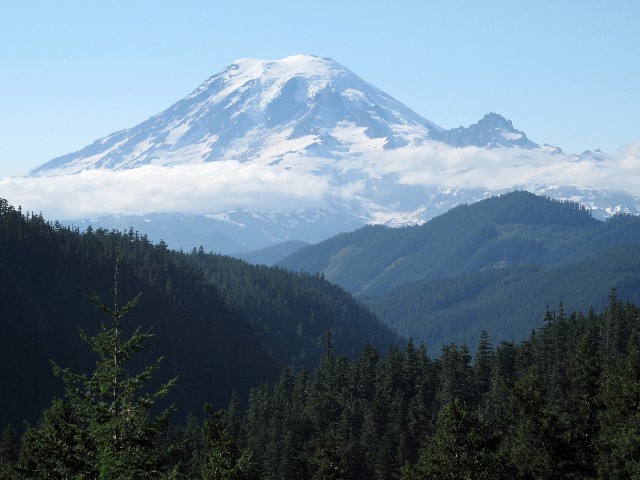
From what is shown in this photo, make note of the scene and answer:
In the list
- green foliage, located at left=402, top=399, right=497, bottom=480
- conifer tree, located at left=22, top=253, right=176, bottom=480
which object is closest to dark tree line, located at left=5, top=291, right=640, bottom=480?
green foliage, located at left=402, top=399, right=497, bottom=480

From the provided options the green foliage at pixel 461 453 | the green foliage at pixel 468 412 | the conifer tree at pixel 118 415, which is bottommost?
the green foliage at pixel 468 412

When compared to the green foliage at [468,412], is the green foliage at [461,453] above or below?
above

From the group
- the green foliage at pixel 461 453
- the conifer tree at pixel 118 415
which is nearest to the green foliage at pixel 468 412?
the green foliage at pixel 461 453

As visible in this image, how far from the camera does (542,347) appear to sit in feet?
407

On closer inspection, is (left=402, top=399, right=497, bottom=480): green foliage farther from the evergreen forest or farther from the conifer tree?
the conifer tree

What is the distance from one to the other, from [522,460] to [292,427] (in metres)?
62.1

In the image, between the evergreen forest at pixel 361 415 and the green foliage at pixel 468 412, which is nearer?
the evergreen forest at pixel 361 415

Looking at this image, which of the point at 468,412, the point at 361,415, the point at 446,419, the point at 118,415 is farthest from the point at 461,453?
the point at 361,415

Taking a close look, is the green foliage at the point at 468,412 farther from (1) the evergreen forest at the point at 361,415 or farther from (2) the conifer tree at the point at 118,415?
(2) the conifer tree at the point at 118,415

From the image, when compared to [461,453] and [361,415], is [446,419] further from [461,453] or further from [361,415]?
[361,415]

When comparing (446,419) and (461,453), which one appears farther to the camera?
(446,419)

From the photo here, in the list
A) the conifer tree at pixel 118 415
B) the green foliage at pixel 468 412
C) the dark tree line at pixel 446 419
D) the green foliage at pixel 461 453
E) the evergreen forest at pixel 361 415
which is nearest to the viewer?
→ the conifer tree at pixel 118 415

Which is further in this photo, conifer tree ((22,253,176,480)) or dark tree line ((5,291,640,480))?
dark tree line ((5,291,640,480))

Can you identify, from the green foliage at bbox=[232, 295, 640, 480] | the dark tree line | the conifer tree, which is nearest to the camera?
the conifer tree
